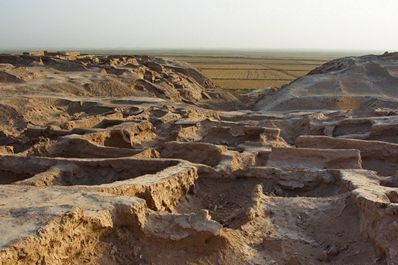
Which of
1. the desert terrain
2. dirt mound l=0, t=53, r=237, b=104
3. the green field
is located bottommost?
the green field

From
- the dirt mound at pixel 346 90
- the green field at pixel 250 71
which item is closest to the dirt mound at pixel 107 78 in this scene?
the dirt mound at pixel 346 90

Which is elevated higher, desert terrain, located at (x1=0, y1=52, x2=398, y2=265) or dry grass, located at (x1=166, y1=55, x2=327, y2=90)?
desert terrain, located at (x1=0, y1=52, x2=398, y2=265)

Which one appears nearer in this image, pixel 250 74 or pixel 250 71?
pixel 250 74

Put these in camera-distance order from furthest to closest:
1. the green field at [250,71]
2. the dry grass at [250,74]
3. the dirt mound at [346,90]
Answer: the green field at [250,71] → the dry grass at [250,74] → the dirt mound at [346,90]

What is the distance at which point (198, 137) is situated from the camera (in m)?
12.8

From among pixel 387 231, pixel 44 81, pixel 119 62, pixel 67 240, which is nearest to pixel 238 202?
pixel 387 231

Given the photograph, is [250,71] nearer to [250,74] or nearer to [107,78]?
[250,74]

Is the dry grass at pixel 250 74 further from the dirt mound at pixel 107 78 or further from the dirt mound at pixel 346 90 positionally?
the dirt mound at pixel 346 90

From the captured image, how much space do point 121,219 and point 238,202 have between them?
3116mm

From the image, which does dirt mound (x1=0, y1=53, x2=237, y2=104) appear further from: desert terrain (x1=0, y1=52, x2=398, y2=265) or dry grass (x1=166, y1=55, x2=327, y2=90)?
dry grass (x1=166, y1=55, x2=327, y2=90)

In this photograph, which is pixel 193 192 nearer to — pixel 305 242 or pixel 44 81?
pixel 305 242

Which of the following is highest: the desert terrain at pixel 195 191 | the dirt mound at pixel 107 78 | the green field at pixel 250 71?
the desert terrain at pixel 195 191

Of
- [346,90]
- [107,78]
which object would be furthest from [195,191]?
[107,78]

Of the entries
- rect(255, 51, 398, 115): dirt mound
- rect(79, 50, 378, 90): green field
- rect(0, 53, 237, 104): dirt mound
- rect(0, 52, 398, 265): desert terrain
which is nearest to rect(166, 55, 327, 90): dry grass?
rect(79, 50, 378, 90): green field
